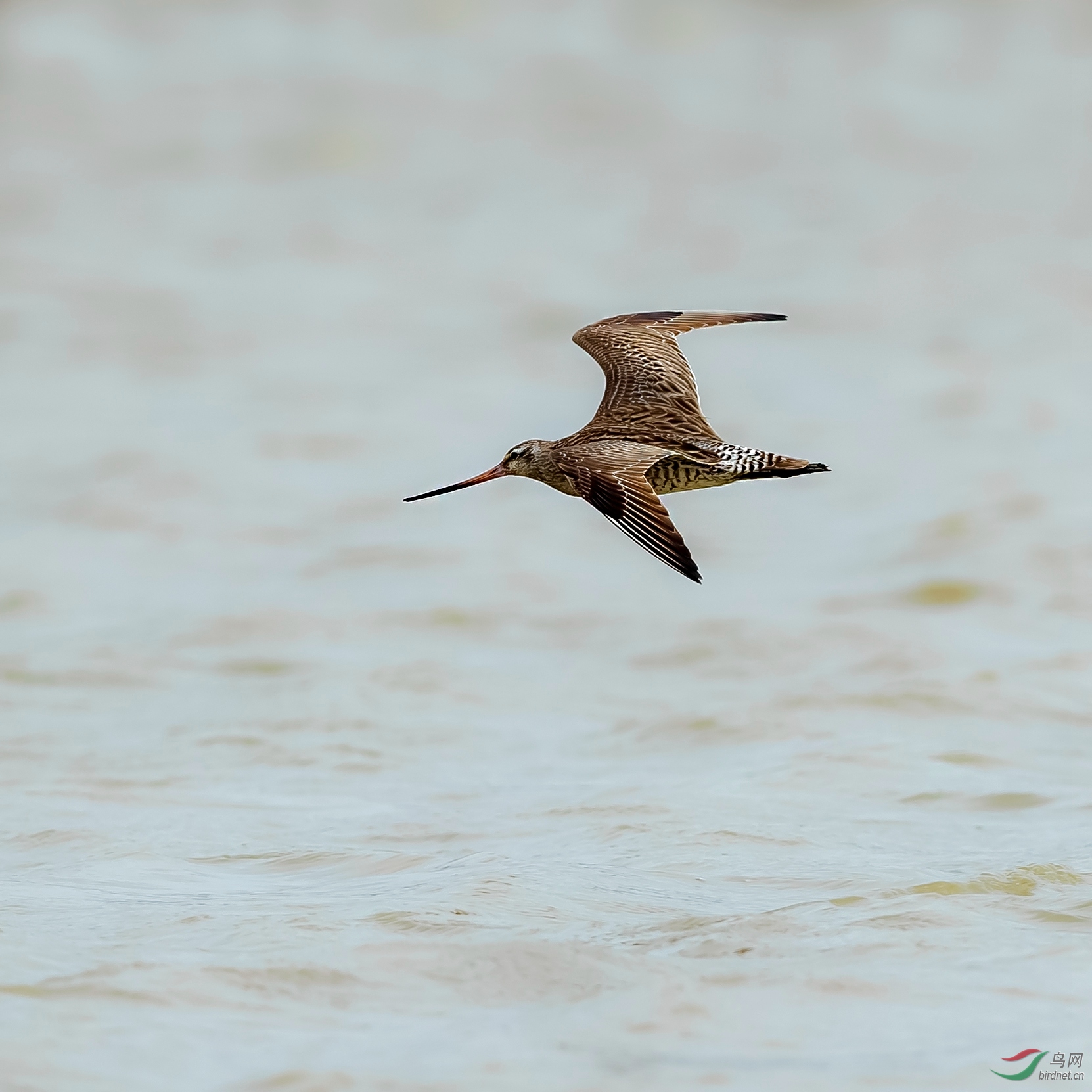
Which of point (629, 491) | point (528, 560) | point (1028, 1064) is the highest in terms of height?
point (629, 491)

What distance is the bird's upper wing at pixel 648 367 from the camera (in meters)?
8.89

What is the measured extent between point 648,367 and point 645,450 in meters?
1.49

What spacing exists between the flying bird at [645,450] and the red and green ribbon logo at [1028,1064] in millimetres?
1865

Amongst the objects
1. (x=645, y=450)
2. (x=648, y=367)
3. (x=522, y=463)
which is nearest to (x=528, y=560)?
(x=648, y=367)

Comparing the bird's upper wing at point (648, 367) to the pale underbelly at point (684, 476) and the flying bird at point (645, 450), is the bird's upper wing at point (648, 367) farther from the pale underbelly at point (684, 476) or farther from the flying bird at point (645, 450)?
the pale underbelly at point (684, 476)

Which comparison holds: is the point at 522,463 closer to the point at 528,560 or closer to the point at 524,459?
the point at 524,459

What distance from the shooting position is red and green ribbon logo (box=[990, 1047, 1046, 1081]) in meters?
6.28

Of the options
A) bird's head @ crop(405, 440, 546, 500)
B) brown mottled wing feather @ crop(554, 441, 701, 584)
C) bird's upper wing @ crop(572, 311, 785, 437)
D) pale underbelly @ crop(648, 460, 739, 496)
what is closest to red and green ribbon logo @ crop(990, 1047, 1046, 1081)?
brown mottled wing feather @ crop(554, 441, 701, 584)

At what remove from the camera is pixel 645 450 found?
26.4ft

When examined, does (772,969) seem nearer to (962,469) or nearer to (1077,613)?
(1077,613)

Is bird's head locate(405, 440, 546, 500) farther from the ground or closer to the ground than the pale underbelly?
farther from the ground

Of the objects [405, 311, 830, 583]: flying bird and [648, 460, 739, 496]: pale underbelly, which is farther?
[648, 460, 739, 496]: pale underbelly

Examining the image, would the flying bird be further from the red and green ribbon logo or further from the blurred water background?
the red and green ribbon logo

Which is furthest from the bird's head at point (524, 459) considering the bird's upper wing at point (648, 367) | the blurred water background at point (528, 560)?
the blurred water background at point (528, 560)
